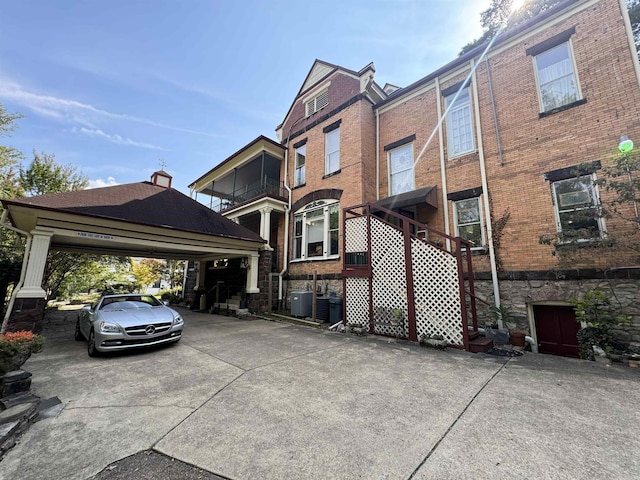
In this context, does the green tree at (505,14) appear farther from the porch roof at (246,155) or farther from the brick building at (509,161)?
the porch roof at (246,155)

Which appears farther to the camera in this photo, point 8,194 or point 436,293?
point 8,194

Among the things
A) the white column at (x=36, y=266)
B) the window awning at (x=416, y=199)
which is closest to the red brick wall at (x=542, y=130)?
the window awning at (x=416, y=199)

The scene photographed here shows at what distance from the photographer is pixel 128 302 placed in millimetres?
7367

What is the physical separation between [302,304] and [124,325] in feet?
19.7

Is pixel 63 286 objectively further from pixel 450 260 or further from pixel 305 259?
pixel 450 260

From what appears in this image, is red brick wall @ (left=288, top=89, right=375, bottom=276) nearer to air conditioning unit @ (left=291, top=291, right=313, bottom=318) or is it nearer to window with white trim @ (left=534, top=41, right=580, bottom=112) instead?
air conditioning unit @ (left=291, top=291, right=313, bottom=318)

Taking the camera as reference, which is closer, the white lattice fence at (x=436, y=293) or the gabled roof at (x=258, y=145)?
the white lattice fence at (x=436, y=293)


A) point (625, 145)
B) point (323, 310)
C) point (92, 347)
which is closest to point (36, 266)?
point (92, 347)

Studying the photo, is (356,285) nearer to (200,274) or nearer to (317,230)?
(317,230)

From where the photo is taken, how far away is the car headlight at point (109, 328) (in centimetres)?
573

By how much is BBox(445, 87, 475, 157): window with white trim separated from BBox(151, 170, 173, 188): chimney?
12.9 meters

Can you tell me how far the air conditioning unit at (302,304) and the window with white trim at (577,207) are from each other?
7.93 meters

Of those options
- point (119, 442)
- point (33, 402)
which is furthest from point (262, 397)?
point (33, 402)

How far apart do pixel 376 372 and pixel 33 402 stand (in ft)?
15.8
